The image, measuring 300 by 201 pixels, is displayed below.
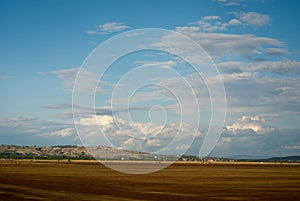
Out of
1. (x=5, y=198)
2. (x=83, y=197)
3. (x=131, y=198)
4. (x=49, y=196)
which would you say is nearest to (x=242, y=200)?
(x=131, y=198)

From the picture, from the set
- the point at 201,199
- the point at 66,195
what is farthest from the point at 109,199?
the point at 201,199

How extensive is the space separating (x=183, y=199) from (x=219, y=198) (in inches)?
128

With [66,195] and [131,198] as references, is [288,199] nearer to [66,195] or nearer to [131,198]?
[131,198]

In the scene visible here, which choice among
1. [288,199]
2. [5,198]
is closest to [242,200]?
[288,199]

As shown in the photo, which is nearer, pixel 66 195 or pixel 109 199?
pixel 109 199

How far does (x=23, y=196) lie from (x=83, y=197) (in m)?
5.01

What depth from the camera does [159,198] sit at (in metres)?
35.3

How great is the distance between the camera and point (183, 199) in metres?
35.0

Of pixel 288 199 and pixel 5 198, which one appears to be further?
pixel 288 199

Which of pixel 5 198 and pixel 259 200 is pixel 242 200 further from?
pixel 5 198

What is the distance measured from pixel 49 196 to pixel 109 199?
539cm

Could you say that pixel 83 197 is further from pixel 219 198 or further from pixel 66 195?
pixel 219 198

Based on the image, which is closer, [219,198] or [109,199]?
[109,199]

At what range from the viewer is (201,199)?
35.2 metres
